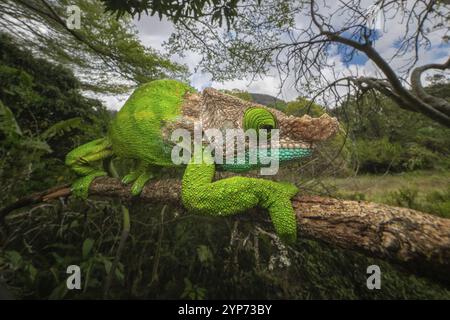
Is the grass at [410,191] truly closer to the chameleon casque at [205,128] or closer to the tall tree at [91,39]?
the chameleon casque at [205,128]

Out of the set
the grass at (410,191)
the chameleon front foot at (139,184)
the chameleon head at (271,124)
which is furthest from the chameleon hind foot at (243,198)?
the grass at (410,191)

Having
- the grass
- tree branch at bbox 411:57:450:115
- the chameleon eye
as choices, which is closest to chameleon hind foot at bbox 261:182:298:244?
the chameleon eye

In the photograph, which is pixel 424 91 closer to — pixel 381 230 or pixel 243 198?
pixel 381 230

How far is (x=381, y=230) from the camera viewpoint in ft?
3.35

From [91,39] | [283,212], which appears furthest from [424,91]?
[91,39]

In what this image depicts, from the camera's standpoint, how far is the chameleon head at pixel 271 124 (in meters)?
1.23

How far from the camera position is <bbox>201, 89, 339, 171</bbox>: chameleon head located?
1.23 meters

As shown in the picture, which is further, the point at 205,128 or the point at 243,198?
the point at 205,128

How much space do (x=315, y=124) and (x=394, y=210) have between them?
1.61 feet

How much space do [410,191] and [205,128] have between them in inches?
233

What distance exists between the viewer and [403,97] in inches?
183

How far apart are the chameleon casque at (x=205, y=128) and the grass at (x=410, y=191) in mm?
2677

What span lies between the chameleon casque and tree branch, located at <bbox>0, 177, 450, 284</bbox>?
10 cm

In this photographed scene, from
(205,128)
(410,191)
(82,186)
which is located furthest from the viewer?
(410,191)
